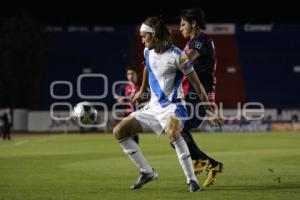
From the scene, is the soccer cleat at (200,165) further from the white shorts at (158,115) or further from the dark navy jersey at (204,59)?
the white shorts at (158,115)

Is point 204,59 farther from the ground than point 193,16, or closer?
closer

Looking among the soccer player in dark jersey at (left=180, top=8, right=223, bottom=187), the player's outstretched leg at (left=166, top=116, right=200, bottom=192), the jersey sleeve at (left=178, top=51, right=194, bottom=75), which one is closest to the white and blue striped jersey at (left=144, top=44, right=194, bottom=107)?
the jersey sleeve at (left=178, top=51, right=194, bottom=75)

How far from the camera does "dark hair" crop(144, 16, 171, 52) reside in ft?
32.4

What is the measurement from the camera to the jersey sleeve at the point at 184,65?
9.69m

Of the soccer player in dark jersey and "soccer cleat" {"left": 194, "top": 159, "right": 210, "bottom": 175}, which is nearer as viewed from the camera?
the soccer player in dark jersey

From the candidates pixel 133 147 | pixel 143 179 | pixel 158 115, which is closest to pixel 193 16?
pixel 158 115

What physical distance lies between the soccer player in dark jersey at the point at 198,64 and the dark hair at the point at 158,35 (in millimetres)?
956

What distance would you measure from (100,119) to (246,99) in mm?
10704

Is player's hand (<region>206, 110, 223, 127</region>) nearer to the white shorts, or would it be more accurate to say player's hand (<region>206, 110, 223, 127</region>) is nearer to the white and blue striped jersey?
the white shorts

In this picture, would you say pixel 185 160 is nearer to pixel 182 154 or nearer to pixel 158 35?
pixel 182 154

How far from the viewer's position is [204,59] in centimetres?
1105

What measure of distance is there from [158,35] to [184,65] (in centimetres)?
57

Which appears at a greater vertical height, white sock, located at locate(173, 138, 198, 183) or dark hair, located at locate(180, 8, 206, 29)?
dark hair, located at locate(180, 8, 206, 29)

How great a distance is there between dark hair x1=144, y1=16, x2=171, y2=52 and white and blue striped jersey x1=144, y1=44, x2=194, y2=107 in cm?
8
